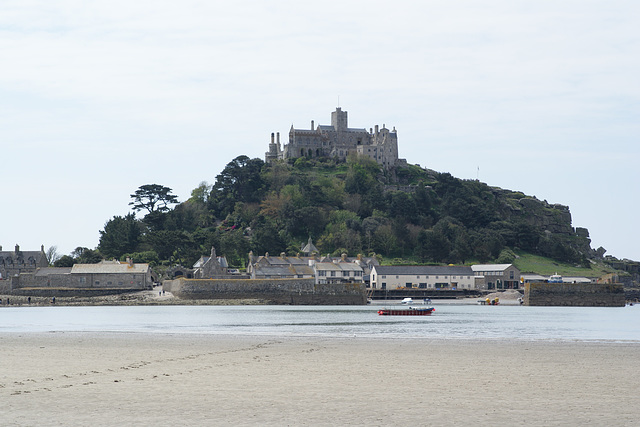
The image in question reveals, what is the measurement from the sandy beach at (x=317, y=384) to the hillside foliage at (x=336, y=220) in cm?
8084

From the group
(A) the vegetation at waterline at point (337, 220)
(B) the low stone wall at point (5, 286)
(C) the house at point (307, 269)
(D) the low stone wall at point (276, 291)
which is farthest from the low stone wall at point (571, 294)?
(B) the low stone wall at point (5, 286)

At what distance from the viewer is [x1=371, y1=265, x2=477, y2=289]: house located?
318 ft

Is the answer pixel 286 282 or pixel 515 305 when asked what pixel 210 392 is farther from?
pixel 515 305

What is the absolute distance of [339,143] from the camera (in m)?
159

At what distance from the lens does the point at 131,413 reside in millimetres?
14805

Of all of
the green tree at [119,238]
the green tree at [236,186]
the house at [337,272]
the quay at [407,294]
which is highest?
the green tree at [236,186]

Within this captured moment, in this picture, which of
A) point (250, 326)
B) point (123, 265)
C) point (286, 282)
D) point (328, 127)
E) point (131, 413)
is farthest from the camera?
point (328, 127)

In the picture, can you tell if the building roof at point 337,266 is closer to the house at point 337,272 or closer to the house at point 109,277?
the house at point 337,272

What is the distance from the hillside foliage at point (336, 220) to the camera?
112188mm

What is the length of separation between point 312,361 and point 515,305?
6525cm

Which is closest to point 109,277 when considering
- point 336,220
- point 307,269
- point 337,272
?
point 307,269

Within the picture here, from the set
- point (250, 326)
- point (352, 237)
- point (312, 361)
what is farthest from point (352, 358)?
point (352, 237)

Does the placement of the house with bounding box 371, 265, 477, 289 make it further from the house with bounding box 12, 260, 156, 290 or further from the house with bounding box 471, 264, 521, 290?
the house with bounding box 12, 260, 156, 290

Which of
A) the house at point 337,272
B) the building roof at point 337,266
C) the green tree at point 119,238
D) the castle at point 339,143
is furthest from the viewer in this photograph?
the castle at point 339,143
